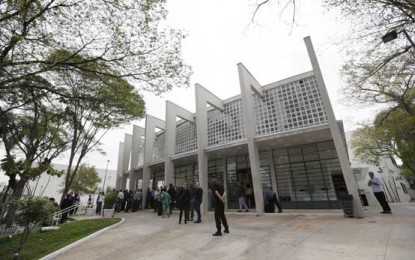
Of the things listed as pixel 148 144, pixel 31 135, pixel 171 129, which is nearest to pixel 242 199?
pixel 171 129

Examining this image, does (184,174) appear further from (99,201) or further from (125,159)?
(125,159)

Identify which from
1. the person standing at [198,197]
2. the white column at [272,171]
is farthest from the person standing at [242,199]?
the person standing at [198,197]

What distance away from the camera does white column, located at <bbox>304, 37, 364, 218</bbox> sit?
7.30 m

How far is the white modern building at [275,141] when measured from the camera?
9891 millimetres

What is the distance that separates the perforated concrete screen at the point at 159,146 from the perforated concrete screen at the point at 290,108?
10799 millimetres

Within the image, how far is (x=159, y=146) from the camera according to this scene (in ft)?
64.4

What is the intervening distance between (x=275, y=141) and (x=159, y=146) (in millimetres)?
12314

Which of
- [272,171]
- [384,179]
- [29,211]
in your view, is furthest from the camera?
[384,179]

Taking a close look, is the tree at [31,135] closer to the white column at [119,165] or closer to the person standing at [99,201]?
the person standing at [99,201]

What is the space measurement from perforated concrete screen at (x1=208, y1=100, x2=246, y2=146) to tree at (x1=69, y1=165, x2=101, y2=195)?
90.8 ft

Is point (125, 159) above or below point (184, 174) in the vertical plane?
above

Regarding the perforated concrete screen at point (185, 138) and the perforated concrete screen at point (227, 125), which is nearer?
the perforated concrete screen at point (227, 125)

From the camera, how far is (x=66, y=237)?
6367 millimetres

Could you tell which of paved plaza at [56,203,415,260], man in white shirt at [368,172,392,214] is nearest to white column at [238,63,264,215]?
paved plaza at [56,203,415,260]
